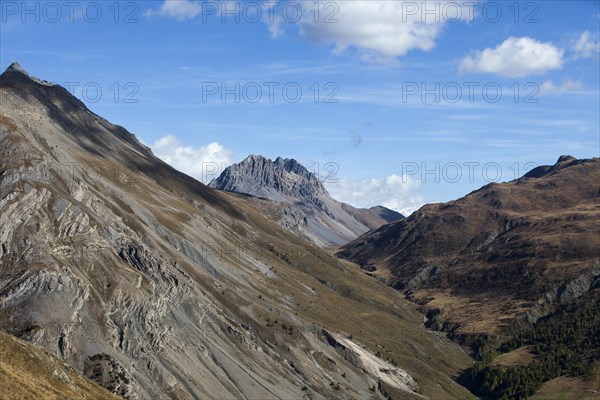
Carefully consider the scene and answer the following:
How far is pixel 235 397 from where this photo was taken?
15675cm

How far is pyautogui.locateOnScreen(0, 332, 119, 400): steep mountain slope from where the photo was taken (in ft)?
244

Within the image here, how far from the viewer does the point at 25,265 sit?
146m

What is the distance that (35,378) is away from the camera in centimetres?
8200

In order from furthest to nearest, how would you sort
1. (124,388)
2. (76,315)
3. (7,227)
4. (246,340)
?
(246,340)
(7,227)
(76,315)
(124,388)

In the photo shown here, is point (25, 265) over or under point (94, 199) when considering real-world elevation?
under

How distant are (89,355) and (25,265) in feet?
81.0

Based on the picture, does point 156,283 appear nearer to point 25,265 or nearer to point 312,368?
point 25,265

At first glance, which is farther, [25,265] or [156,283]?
[156,283]

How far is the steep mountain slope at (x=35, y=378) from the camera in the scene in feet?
244

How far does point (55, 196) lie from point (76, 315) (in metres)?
38.4

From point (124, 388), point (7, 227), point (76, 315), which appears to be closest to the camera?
point (124, 388)

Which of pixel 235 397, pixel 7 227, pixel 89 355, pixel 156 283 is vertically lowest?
pixel 235 397

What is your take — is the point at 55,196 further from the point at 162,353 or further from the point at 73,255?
the point at 162,353

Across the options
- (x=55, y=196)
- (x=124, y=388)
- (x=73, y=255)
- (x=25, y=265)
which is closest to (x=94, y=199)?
(x=55, y=196)
